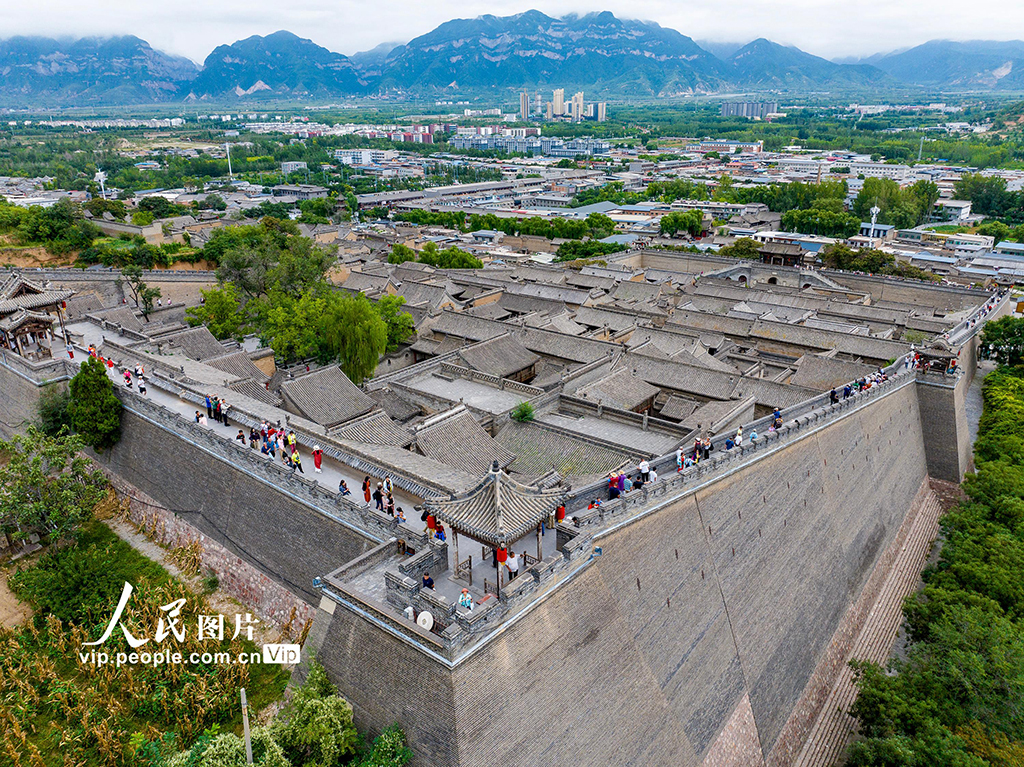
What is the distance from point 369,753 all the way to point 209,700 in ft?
22.1

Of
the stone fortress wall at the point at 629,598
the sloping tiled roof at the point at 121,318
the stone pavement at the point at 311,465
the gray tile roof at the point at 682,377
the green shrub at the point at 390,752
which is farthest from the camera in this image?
the sloping tiled roof at the point at 121,318

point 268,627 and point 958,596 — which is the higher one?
point 268,627

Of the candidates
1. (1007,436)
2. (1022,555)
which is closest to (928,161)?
(1007,436)

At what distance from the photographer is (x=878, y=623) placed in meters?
23.4

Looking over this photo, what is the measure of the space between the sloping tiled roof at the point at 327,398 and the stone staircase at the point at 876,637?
1952 centimetres

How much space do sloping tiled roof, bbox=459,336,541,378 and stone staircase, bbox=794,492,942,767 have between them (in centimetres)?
1923

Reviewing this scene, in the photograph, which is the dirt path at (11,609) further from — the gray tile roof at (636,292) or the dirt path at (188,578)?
the gray tile roof at (636,292)

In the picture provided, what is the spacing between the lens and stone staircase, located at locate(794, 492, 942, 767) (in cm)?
1889

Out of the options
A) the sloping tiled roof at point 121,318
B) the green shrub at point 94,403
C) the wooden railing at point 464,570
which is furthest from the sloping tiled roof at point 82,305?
the wooden railing at point 464,570

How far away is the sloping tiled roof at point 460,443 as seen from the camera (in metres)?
23.2

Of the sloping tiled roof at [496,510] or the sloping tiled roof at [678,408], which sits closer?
the sloping tiled roof at [496,510]

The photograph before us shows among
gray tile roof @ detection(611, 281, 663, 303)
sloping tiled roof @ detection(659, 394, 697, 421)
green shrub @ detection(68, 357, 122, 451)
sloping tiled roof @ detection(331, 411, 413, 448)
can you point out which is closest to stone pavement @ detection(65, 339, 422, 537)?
green shrub @ detection(68, 357, 122, 451)

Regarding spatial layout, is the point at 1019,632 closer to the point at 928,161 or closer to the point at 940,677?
the point at 940,677

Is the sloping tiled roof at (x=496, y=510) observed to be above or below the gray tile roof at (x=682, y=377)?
above
